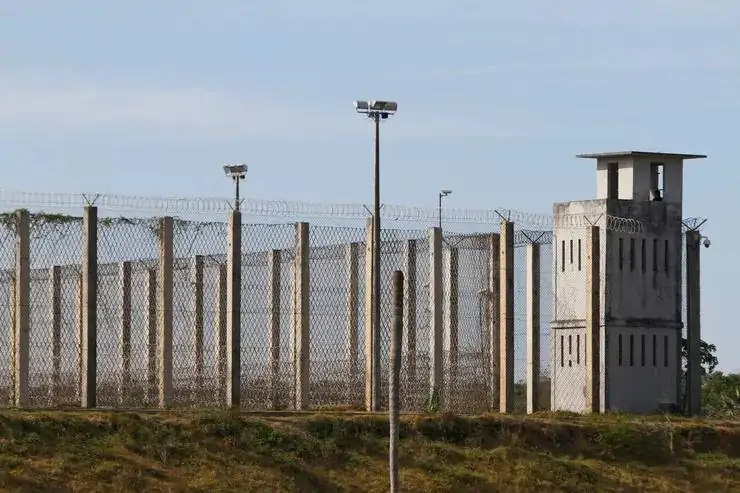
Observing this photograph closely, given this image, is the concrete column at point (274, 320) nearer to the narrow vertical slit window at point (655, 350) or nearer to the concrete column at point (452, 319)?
the concrete column at point (452, 319)

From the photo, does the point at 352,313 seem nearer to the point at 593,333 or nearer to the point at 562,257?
the point at 593,333

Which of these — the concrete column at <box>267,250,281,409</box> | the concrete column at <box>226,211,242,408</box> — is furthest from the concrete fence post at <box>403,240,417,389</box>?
the concrete column at <box>226,211,242,408</box>

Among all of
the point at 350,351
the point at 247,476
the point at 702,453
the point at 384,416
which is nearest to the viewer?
the point at 247,476

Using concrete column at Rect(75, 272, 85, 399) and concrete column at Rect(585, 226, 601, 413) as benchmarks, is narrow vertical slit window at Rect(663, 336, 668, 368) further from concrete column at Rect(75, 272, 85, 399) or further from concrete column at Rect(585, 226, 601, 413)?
concrete column at Rect(75, 272, 85, 399)

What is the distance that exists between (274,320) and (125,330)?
2997mm

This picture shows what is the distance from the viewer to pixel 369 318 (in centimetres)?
3456

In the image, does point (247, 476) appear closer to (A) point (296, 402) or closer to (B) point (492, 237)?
(A) point (296, 402)

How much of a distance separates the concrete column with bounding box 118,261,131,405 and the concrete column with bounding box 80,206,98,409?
296 cm

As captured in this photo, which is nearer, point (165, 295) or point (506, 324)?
point (165, 295)

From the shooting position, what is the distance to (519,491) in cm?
3012

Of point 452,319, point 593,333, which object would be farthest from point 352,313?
point 593,333

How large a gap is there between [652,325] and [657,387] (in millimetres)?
1343

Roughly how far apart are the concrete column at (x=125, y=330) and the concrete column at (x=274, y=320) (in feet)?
9.19

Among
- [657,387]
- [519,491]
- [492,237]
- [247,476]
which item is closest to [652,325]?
[657,387]
